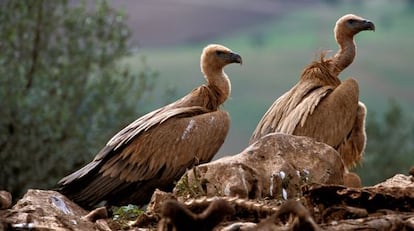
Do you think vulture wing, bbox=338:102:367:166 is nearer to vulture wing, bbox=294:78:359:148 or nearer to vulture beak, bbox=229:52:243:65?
vulture wing, bbox=294:78:359:148

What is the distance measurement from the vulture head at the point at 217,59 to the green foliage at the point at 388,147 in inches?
705

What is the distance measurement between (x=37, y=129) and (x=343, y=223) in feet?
50.1

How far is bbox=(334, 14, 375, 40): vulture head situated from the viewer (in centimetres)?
1394

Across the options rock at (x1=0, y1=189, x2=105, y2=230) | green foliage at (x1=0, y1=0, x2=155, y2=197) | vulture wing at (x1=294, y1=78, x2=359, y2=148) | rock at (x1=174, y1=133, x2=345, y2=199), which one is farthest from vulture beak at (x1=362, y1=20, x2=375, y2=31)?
green foliage at (x1=0, y1=0, x2=155, y2=197)

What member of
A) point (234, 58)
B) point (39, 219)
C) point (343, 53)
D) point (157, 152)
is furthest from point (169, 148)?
point (39, 219)

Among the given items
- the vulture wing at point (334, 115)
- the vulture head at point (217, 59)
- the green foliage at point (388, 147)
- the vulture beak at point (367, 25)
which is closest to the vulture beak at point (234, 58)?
the vulture head at point (217, 59)

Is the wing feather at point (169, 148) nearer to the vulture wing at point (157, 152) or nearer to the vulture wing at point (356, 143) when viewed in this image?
the vulture wing at point (157, 152)

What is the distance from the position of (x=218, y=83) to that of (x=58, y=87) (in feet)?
34.0

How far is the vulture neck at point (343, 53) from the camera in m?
13.7

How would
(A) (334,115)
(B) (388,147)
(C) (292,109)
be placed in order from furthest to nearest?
1. (B) (388,147)
2. (A) (334,115)
3. (C) (292,109)

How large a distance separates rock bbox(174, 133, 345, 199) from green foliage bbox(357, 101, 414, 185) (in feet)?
74.1

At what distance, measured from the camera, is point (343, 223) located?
22.0 ft

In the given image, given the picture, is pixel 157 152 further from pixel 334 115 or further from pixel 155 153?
pixel 334 115

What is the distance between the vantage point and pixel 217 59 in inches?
532
